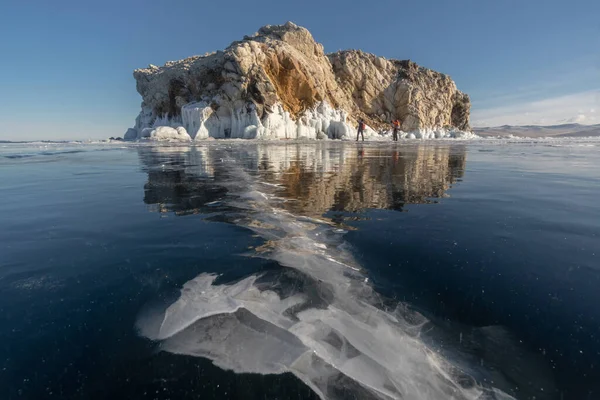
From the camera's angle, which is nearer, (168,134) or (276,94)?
(168,134)

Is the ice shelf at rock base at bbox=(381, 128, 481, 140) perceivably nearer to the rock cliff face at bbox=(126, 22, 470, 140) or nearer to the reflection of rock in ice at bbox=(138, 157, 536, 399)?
the rock cliff face at bbox=(126, 22, 470, 140)

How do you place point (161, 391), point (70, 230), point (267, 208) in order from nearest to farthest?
point (161, 391) → point (70, 230) → point (267, 208)

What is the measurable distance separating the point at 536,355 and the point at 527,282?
86 cm

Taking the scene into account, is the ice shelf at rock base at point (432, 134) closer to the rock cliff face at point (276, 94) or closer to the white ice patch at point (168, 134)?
the rock cliff face at point (276, 94)

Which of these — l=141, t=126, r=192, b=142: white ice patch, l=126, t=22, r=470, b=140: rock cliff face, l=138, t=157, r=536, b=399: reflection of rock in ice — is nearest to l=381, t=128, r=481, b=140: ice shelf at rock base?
l=126, t=22, r=470, b=140: rock cliff face

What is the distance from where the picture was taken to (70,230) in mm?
3598

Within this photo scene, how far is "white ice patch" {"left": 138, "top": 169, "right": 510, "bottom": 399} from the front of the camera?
58.6 inches

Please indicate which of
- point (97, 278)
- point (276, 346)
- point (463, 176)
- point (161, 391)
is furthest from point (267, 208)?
point (463, 176)

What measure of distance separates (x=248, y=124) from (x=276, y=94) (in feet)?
19.7

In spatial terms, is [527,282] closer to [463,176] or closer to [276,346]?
[276,346]

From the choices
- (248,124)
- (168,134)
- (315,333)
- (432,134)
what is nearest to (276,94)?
(248,124)

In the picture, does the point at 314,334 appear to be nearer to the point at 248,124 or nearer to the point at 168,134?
the point at 248,124

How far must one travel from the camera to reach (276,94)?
41875 mm

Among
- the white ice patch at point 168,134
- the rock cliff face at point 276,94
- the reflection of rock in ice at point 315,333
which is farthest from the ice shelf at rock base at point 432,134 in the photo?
the reflection of rock in ice at point 315,333
